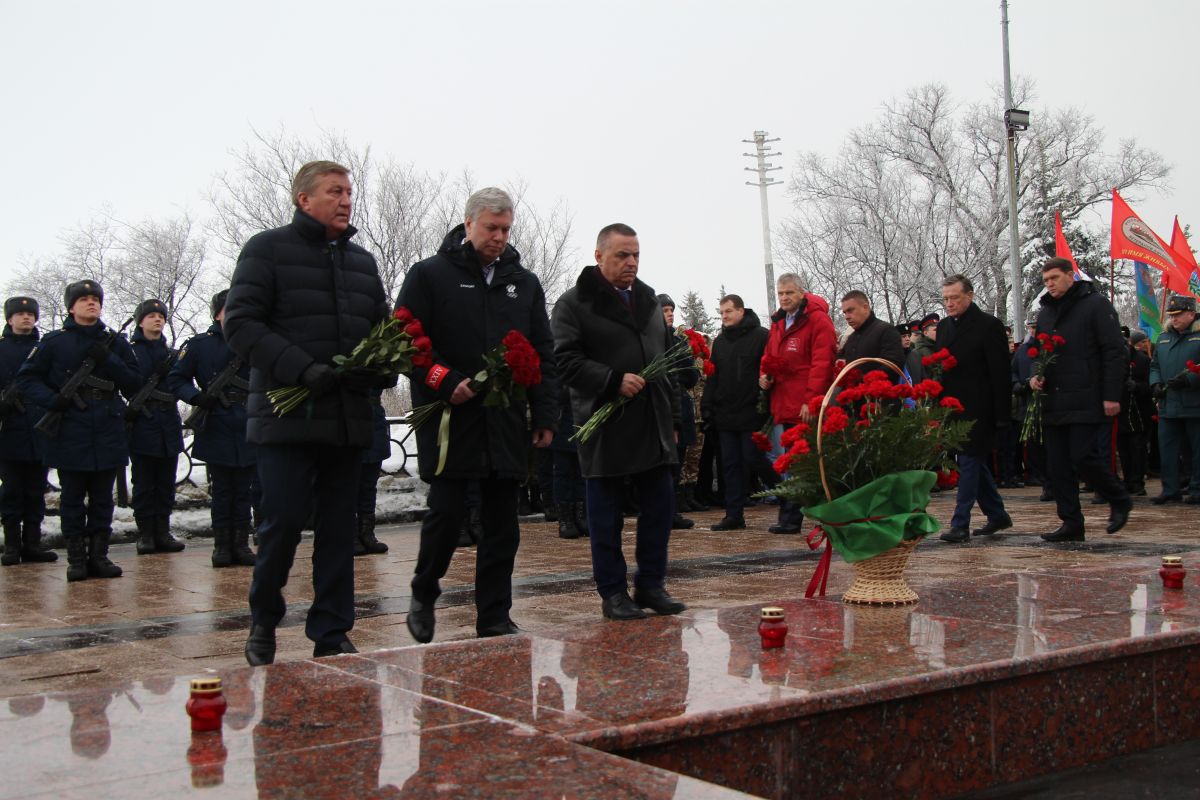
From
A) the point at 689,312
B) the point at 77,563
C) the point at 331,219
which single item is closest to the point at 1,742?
the point at 331,219

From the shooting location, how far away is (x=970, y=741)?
4156mm

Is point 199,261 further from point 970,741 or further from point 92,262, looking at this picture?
point 970,741

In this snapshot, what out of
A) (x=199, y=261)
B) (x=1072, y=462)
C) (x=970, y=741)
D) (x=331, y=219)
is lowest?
(x=970, y=741)

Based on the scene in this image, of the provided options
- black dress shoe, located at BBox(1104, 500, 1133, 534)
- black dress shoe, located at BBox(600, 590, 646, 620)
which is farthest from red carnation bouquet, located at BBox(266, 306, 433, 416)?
black dress shoe, located at BBox(1104, 500, 1133, 534)

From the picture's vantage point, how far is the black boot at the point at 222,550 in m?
9.52

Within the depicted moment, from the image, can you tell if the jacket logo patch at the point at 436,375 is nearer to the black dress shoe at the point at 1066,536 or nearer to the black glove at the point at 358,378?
Answer: the black glove at the point at 358,378

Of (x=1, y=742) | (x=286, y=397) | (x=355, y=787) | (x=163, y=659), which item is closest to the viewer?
(x=355, y=787)

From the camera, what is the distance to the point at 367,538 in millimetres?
10312

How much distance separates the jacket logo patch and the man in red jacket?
16.8 feet

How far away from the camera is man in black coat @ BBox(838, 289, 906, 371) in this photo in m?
10.1

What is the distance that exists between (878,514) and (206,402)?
5.93 meters

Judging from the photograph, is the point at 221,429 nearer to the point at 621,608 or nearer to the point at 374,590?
the point at 374,590

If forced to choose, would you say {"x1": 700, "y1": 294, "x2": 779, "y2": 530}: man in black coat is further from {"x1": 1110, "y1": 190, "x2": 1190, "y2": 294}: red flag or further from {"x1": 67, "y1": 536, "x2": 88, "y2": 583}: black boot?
{"x1": 1110, "y1": 190, "x2": 1190, "y2": 294}: red flag

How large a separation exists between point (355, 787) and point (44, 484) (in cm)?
825
